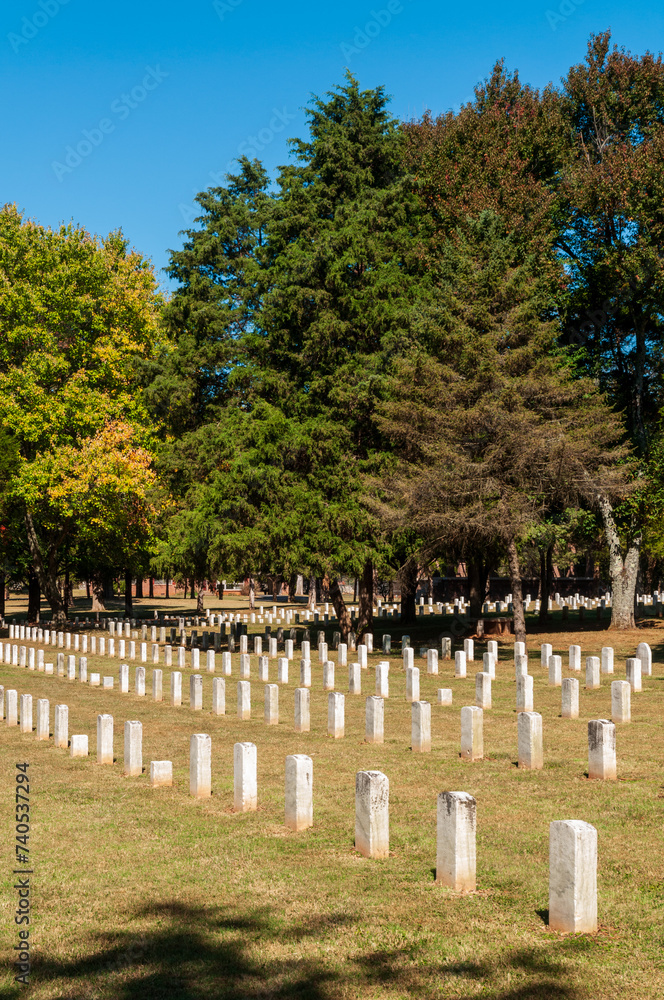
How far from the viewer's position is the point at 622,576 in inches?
1278

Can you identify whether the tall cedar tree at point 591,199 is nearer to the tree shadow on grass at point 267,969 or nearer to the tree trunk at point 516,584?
the tree trunk at point 516,584

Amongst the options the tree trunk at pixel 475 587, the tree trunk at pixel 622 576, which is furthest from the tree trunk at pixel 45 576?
the tree trunk at pixel 622 576

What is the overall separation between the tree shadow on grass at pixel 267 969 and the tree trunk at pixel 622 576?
28.1 metres

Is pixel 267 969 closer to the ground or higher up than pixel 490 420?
closer to the ground

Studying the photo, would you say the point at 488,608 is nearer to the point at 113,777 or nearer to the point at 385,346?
the point at 385,346

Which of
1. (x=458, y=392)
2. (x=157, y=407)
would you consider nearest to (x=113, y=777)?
(x=458, y=392)

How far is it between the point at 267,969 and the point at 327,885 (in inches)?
53.9

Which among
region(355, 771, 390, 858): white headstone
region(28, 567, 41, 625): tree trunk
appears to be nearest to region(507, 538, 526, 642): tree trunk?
region(355, 771, 390, 858): white headstone

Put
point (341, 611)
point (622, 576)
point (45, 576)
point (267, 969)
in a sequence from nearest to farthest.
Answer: point (267, 969) → point (341, 611) → point (622, 576) → point (45, 576)

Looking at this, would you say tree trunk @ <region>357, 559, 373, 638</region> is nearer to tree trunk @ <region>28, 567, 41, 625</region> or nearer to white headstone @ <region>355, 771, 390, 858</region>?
tree trunk @ <region>28, 567, 41, 625</region>

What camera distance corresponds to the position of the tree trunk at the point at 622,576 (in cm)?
3203

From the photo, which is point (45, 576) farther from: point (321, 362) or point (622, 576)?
point (622, 576)

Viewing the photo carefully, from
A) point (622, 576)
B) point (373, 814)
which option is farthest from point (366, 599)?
point (373, 814)

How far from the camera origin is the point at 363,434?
1122 inches
